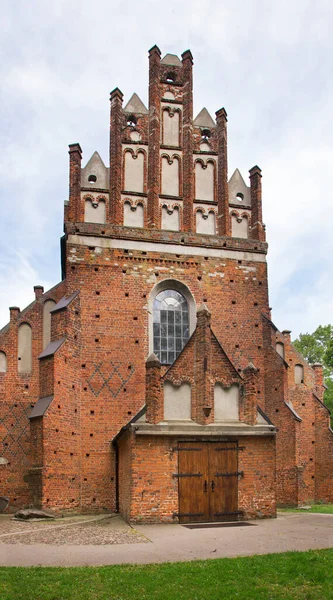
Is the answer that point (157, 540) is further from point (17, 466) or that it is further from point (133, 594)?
point (17, 466)

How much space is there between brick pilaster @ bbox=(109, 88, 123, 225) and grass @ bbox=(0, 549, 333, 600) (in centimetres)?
1288

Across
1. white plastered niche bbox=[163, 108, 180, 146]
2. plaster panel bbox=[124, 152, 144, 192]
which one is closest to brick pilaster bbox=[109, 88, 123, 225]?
plaster panel bbox=[124, 152, 144, 192]

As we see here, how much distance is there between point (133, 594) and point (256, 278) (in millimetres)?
13986

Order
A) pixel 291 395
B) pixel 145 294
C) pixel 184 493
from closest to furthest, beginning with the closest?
pixel 184 493 → pixel 145 294 → pixel 291 395

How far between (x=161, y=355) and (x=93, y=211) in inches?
208

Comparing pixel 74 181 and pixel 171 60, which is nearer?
pixel 74 181

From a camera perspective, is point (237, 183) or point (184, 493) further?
point (237, 183)

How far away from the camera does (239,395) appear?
1590cm

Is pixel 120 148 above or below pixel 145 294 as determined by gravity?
above

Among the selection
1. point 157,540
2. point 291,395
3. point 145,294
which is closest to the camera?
point 157,540

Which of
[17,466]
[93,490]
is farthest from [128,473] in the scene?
[17,466]

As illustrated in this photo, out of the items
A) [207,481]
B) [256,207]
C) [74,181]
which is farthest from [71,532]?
[256,207]

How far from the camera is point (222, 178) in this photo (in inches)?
830

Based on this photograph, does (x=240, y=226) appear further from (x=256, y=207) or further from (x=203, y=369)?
(x=203, y=369)
